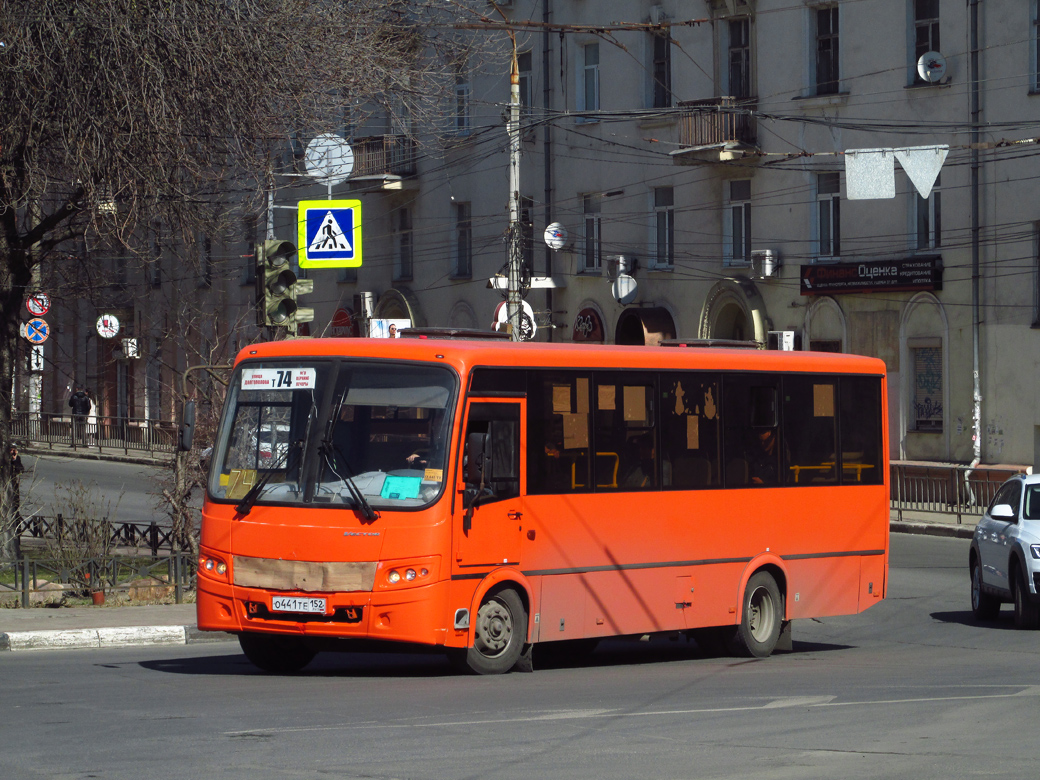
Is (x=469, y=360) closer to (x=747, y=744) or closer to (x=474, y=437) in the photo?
(x=474, y=437)

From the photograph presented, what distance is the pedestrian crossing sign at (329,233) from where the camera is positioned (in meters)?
17.0

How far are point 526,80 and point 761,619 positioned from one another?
29904mm

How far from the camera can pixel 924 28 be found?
33.5 meters

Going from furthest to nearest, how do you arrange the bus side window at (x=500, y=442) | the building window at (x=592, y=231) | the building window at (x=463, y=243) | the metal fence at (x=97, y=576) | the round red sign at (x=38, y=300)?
1. the building window at (x=463, y=243)
2. the building window at (x=592, y=231)
3. the round red sign at (x=38, y=300)
4. the metal fence at (x=97, y=576)
5. the bus side window at (x=500, y=442)

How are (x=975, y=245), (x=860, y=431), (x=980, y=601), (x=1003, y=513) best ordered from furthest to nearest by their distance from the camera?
(x=975, y=245)
(x=980, y=601)
(x=1003, y=513)
(x=860, y=431)

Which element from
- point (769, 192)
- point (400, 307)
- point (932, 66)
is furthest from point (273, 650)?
point (400, 307)

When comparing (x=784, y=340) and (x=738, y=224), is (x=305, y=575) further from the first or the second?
(x=738, y=224)

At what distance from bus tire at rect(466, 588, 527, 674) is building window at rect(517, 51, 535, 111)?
102ft

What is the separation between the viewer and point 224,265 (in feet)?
176

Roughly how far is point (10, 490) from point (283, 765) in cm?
1217

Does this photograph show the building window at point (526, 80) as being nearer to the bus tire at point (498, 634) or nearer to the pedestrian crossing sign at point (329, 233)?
the pedestrian crossing sign at point (329, 233)

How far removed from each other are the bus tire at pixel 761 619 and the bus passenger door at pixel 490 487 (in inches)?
123

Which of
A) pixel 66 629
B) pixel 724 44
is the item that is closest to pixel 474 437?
pixel 66 629

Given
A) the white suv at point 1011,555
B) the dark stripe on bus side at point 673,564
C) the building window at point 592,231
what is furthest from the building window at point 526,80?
the dark stripe on bus side at point 673,564
